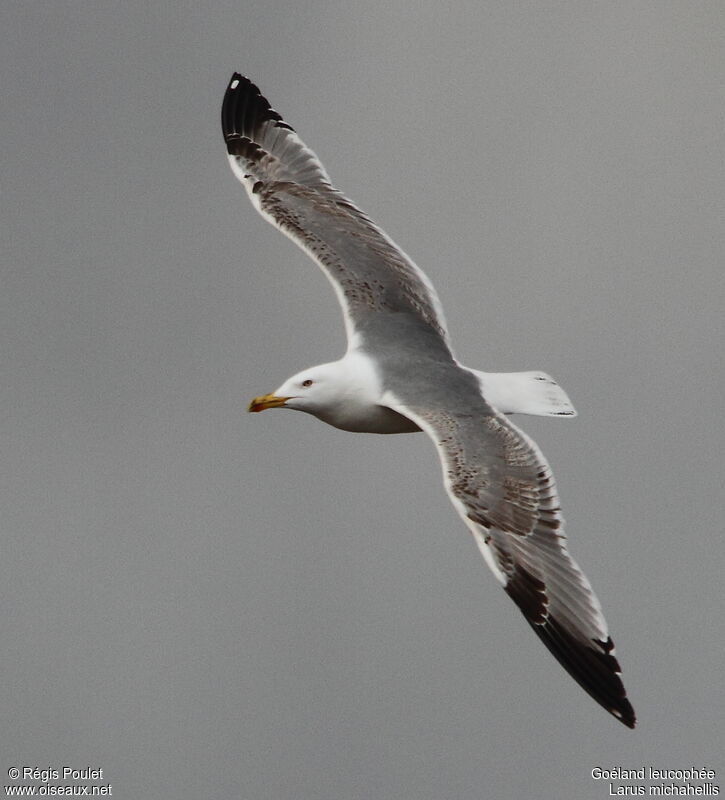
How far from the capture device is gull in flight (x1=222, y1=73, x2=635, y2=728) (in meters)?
11.5

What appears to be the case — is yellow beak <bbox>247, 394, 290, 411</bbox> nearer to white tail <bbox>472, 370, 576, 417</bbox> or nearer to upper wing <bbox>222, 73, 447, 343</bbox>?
upper wing <bbox>222, 73, 447, 343</bbox>

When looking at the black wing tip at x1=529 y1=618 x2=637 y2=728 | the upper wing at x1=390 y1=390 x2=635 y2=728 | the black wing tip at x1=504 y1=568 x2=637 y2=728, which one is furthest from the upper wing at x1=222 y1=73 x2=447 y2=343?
the black wing tip at x1=529 y1=618 x2=637 y2=728

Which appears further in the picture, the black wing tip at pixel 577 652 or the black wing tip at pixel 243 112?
the black wing tip at pixel 243 112

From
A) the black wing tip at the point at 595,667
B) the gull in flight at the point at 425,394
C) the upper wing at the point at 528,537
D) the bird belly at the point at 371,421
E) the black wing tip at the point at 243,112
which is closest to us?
the black wing tip at the point at 595,667

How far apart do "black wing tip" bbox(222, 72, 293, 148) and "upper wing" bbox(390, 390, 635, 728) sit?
15.3ft

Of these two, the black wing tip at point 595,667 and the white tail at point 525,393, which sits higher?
the white tail at point 525,393

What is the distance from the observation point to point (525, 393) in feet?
45.1

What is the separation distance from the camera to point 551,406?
13781mm

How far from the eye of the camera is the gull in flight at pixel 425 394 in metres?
11.5

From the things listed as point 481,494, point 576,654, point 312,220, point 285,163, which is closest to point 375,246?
point 312,220

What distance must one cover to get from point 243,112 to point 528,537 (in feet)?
20.7

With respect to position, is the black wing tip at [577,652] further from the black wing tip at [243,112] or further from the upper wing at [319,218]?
the black wing tip at [243,112]

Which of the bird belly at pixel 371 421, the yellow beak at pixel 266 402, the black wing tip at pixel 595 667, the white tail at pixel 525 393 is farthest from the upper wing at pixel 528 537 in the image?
the yellow beak at pixel 266 402

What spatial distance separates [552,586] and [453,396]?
1969 mm
